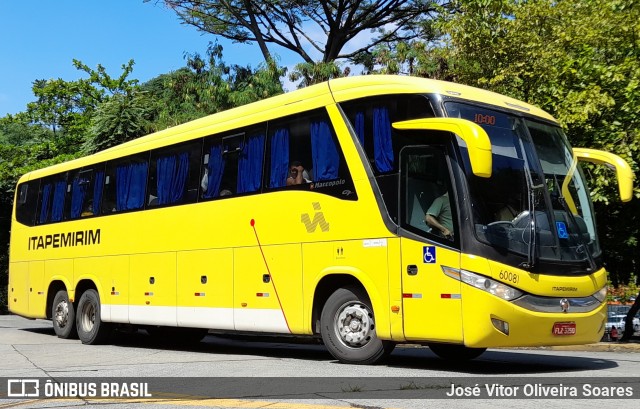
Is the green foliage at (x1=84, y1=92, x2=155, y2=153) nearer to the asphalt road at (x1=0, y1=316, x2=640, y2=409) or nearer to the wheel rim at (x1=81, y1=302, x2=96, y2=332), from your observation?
the wheel rim at (x1=81, y1=302, x2=96, y2=332)

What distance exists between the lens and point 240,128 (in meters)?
13.1

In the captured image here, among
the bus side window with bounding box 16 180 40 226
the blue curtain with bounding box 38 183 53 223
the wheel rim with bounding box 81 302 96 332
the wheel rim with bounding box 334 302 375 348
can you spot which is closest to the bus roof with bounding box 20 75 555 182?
the wheel rim with bounding box 334 302 375 348

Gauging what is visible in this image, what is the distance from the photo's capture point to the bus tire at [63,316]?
17497mm

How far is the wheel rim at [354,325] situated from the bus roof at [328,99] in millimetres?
2787

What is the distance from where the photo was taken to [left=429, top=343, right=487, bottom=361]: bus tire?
461 inches

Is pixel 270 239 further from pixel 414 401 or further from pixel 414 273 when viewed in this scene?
pixel 414 401

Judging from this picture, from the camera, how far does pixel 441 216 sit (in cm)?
978

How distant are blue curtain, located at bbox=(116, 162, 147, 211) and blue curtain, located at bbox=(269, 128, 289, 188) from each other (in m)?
4.11

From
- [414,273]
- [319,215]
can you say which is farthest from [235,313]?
[414,273]

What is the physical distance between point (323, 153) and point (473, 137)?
112 inches

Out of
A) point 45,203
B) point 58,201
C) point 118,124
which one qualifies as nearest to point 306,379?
point 58,201

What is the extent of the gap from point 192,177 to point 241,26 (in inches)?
996

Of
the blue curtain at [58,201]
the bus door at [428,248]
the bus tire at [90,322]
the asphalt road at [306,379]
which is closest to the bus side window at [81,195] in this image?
the blue curtain at [58,201]

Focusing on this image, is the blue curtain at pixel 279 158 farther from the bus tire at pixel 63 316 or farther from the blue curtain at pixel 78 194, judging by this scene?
the bus tire at pixel 63 316
